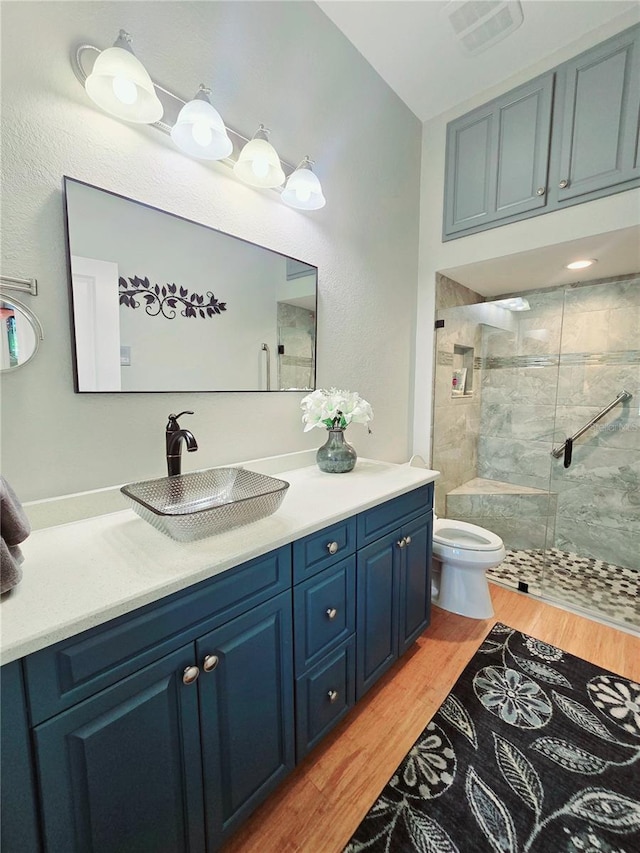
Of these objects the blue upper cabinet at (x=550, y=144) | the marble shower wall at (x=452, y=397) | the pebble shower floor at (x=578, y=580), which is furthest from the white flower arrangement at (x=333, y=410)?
the pebble shower floor at (x=578, y=580)

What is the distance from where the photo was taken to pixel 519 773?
118 cm

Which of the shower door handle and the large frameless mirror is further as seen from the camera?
the shower door handle

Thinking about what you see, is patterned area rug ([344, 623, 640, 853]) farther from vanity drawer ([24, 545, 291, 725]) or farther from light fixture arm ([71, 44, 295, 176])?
light fixture arm ([71, 44, 295, 176])

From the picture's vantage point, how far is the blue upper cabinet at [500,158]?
1856mm

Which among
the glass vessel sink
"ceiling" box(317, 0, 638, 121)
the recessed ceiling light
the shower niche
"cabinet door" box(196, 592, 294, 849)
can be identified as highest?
"ceiling" box(317, 0, 638, 121)

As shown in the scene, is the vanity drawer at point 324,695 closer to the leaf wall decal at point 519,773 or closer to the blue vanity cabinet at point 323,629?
the blue vanity cabinet at point 323,629

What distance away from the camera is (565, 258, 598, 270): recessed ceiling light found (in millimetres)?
2105

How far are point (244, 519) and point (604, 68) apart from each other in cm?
262

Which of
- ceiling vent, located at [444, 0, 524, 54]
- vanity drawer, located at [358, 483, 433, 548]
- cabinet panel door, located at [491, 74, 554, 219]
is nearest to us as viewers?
vanity drawer, located at [358, 483, 433, 548]

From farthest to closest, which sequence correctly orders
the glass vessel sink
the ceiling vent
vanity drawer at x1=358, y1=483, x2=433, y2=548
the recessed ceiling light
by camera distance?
1. the recessed ceiling light
2. the ceiling vent
3. vanity drawer at x1=358, y1=483, x2=433, y2=548
4. the glass vessel sink

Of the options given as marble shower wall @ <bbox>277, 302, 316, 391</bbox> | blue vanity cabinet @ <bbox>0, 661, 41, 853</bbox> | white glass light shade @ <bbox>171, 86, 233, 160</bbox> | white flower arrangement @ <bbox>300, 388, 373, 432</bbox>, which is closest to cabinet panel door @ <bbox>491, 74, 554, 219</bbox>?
marble shower wall @ <bbox>277, 302, 316, 391</bbox>

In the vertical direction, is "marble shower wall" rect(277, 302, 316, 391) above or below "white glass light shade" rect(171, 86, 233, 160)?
below

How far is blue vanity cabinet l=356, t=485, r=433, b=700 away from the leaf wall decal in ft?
1.48

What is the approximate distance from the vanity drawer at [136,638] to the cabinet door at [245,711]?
0.06m
